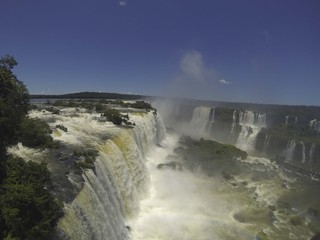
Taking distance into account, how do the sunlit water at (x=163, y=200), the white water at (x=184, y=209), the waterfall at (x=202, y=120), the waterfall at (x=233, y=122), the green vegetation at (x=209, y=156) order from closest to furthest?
the sunlit water at (x=163, y=200), the white water at (x=184, y=209), the green vegetation at (x=209, y=156), the waterfall at (x=233, y=122), the waterfall at (x=202, y=120)

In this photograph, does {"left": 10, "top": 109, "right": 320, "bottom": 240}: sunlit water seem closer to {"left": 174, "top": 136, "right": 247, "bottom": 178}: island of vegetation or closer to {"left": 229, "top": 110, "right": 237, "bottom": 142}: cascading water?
{"left": 174, "top": 136, "right": 247, "bottom": 178}: island of vegetation

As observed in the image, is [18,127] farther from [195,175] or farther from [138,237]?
[195,175]

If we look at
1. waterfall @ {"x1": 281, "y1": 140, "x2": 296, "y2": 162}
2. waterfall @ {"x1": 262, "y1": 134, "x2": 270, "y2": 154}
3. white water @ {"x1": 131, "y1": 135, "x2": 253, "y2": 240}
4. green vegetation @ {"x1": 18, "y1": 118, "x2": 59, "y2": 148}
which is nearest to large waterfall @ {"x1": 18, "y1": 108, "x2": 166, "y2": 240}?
white water @ {"x1": 131, "y1": 135, "x2": 253, "y2": 240}

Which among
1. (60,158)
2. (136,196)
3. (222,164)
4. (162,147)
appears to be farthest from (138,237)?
(162,147)

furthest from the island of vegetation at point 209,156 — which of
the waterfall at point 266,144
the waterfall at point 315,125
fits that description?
the waterfall at point 315,125

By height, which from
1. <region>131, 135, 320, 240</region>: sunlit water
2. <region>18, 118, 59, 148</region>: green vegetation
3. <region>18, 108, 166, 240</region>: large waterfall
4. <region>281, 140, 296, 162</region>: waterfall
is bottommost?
<region>131, 135, 320, 240</region>: sunlit water

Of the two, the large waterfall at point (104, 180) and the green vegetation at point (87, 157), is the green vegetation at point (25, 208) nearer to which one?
the large waterfall at point (104, 180)
